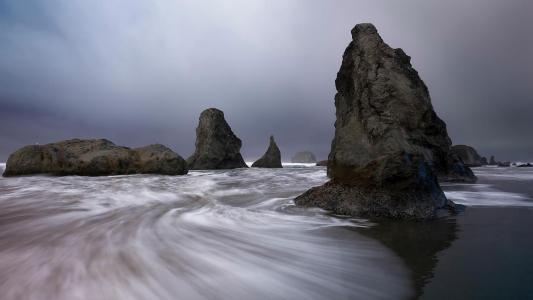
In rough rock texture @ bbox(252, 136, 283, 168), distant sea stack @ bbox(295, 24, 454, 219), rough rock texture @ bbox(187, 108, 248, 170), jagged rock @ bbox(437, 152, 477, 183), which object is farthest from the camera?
rough rock texture @ bbox(252, 136, 283, 168)

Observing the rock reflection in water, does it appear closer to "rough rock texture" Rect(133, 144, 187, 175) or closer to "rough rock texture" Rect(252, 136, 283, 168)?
"rough rock texture" Rect(133, 144, 187, 175)

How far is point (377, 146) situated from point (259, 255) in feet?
11.1

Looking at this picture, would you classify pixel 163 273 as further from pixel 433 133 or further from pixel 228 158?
pixel 228 158

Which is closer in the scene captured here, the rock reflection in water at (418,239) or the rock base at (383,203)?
the rock reflection in water at (418,239)

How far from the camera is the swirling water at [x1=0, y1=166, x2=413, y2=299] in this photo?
198cm

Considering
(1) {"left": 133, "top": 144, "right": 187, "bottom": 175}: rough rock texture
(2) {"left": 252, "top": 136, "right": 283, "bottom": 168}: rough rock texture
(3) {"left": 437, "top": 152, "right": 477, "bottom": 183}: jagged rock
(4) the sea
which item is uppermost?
(2) {"left": 252, "top": 136, "right": 283, "bottom": 168}: rough rock texture

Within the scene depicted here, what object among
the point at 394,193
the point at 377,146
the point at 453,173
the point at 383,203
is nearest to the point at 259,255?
the point at 383,203

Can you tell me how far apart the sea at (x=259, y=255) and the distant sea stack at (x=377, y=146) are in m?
0.44

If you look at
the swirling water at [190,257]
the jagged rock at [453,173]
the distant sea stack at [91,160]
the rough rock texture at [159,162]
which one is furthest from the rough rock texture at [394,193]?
the distant sea stack at [91,160]

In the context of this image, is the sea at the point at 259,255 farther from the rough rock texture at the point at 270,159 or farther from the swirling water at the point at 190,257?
the rough rock texture at the point at 270,159

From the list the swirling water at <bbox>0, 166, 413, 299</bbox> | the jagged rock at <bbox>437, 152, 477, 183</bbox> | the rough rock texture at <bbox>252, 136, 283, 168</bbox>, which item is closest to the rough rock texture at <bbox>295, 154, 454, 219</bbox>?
the swirling water at <bbox>0, 166, 413, 299</bbox>

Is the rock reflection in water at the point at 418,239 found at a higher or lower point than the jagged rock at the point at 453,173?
lower

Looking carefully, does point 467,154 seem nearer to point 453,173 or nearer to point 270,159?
point 270,159

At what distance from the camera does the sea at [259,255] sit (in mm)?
1971
